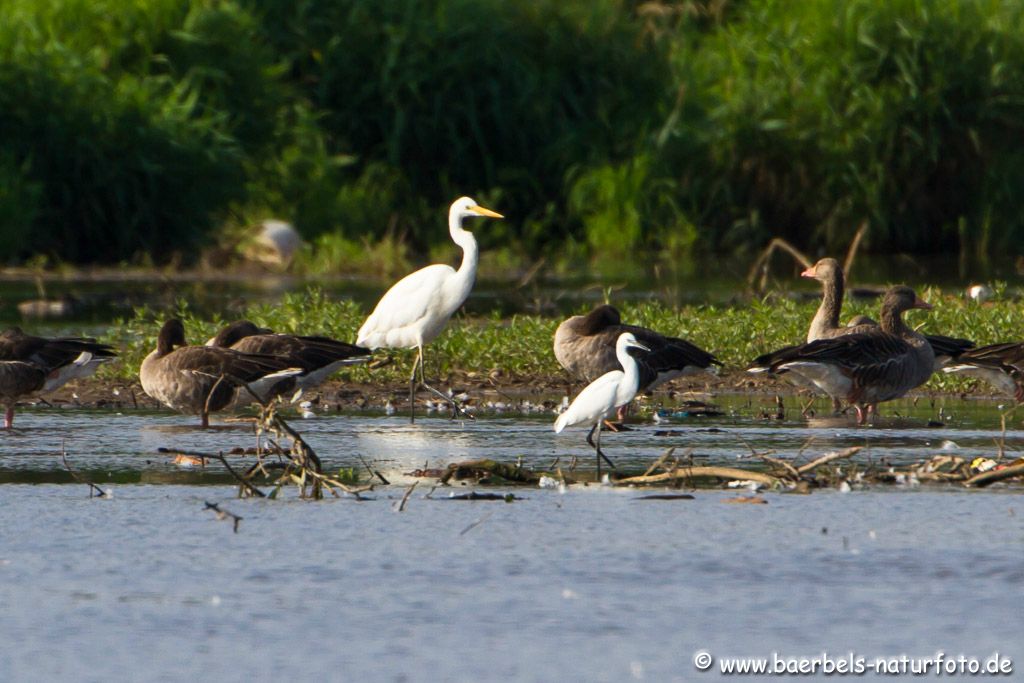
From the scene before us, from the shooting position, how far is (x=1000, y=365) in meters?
12.2

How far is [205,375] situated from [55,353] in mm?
1214

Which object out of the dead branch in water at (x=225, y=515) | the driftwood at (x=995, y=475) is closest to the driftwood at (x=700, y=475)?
the driftwood at (x=995, y=475)

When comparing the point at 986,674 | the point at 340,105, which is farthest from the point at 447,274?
the point at 340,105

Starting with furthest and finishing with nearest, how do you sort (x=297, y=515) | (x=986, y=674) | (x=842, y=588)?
(x=297, y=515) → (x=842, y=588) → (x=986, y=674)

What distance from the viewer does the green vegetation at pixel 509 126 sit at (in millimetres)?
27062

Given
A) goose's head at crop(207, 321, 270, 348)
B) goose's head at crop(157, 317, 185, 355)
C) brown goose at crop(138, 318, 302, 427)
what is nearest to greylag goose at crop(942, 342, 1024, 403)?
brown goose at crop(138, 318, 302, 427)

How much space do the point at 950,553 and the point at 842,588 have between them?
Answer: 747 millimetres

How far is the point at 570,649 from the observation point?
6383mm

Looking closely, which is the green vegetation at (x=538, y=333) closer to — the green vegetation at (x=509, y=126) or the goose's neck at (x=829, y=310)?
the goose's neck at (x=829, y=310)

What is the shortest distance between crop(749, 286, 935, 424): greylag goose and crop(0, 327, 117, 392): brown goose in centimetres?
420

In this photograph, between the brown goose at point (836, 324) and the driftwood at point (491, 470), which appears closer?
the driftwood at point (491, 470)

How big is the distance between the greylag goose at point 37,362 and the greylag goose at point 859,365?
4.23 m

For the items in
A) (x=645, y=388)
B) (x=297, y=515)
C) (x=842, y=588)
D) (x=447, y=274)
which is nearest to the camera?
(x=842, y=588)

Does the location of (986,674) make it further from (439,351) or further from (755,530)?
(439,351)
